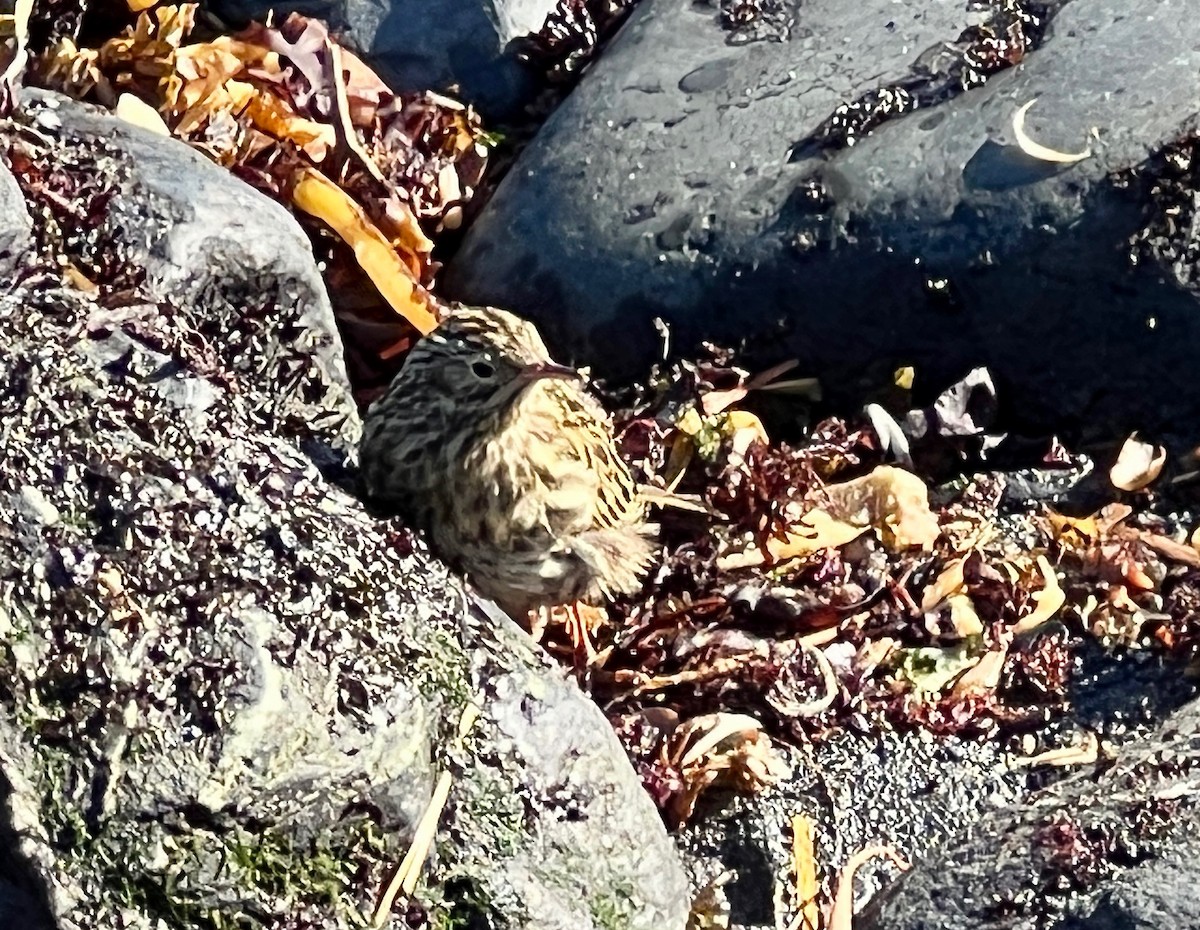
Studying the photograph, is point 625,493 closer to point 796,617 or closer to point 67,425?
point 796,617

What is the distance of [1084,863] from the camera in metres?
4.62

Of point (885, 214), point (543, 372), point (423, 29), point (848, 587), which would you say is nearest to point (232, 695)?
point (543, 372)

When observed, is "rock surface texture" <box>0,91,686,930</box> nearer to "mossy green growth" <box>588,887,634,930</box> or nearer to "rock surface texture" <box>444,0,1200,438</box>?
"mossy green growth" <box>588,887,634,930</box>

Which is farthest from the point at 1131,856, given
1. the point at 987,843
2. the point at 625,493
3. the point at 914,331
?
the point at 914,331

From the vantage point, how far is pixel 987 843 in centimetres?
492

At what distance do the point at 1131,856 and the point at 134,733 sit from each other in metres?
2.56

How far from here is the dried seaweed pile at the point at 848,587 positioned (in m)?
5.92

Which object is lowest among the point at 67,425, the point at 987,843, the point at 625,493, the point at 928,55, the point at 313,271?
the point at 987,843

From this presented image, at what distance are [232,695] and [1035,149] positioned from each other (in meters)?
4.17

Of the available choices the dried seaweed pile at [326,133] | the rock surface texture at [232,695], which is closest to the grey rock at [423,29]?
the dried seaweed pile at [326,133]

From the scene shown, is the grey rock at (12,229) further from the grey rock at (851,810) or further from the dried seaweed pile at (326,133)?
the grey rock at (851,810)

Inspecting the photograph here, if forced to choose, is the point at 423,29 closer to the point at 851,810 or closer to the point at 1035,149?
the point at 1035,149

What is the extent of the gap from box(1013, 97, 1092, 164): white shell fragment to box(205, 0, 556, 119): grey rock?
7.75 ft

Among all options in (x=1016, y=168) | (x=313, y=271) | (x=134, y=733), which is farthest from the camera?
(x=1016, y=168)
